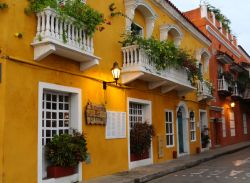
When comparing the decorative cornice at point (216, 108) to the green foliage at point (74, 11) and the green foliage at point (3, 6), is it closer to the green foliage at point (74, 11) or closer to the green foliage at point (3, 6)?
the green foliage at point (74, 11)

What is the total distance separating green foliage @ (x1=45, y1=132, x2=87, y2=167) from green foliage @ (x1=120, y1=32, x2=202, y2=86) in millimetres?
4698

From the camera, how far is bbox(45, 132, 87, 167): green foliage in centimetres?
889

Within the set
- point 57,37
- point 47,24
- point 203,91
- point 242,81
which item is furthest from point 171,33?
point 242,81

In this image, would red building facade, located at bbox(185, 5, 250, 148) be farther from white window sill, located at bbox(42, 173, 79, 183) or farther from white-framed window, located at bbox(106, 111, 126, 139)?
white window sill, located at bbox(42, 173, 79, 183)

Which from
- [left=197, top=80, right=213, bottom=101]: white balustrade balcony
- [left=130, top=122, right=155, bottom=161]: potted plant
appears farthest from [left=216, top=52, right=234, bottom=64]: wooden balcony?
[left=130, top=122, right=155, bottom=161]: potted plant

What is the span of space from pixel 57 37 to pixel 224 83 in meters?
18.3

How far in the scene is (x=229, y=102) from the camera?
27047 mm

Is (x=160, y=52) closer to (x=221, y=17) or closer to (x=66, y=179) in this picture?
(x=66, y=179)

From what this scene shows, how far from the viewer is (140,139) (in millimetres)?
13055

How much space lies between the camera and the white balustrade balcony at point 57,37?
8.44 metres

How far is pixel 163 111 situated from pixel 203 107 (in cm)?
655

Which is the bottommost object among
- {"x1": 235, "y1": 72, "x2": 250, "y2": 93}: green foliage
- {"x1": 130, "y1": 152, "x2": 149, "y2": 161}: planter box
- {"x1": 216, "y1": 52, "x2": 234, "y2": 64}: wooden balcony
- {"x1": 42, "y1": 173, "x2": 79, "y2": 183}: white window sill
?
{"x1": 42, "y1": 173, "x2": 79, "y2": 183}: white window sill

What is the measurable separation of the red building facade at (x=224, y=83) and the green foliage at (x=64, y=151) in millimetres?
14779

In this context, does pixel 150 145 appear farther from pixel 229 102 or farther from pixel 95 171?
pixel 229 102
